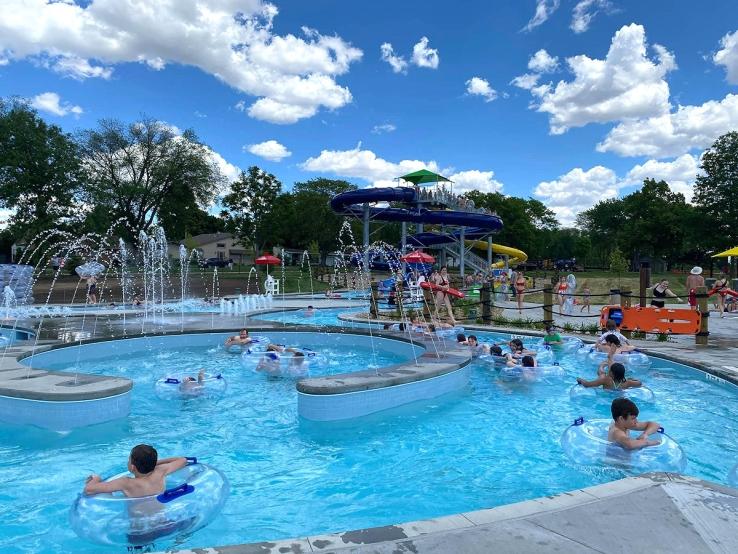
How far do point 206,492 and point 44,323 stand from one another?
1447 centimetres

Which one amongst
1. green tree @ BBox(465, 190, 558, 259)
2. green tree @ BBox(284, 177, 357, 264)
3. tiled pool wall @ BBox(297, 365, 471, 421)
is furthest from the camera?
green tree @ BBox(465, 190, 558, 259)

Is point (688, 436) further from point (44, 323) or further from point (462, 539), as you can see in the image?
point (44, 323)

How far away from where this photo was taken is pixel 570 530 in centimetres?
319

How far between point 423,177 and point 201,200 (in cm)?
2481

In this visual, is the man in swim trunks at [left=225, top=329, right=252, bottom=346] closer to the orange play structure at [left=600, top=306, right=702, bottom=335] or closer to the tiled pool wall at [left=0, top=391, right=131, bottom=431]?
the tiled pool wall at [left=0, top=391, right=131, bottom=431]

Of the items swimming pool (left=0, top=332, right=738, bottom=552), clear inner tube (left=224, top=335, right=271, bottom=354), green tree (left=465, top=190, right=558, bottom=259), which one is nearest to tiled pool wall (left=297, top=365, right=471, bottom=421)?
swimming pool (left=0, top=332, right=738, bottom=552)

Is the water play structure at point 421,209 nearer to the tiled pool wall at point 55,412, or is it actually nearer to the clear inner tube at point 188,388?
the clear inner tube at point 188,388

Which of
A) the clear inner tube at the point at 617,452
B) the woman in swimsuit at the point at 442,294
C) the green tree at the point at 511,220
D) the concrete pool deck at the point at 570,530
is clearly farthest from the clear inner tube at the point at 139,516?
the green tree at the point at 511,220

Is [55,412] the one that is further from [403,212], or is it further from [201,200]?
[201,200]

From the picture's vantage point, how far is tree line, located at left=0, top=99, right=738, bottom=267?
112 ft

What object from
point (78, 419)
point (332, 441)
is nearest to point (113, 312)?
point (78, 419)

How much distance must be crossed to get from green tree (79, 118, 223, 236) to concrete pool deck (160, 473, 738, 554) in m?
46.3

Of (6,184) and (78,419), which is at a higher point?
(6,184)

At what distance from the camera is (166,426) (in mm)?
7398
